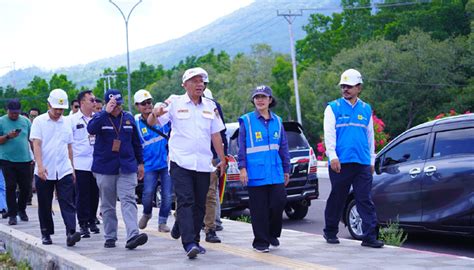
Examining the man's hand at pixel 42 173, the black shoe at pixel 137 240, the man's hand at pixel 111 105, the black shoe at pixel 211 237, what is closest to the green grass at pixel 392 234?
the black shoe at pixel 211 237

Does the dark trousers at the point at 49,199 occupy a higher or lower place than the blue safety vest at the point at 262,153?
lower

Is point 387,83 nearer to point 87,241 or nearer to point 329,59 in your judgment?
point 329,59

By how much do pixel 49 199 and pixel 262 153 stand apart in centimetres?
298

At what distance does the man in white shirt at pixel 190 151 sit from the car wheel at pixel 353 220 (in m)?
3.07

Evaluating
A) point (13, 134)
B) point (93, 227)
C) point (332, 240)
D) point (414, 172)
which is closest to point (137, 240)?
point (93, 227)

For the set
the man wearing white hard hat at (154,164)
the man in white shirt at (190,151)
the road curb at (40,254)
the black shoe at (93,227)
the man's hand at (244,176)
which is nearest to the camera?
the road curb at (40,254)

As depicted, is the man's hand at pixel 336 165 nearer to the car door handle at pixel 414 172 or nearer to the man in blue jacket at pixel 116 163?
the car door handle at pixel 414 172

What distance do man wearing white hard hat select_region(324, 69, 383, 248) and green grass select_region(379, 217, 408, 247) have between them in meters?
0.82

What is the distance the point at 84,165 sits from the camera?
10.2 m

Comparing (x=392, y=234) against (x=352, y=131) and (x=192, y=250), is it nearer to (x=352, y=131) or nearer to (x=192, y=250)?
(x=352, y=131)

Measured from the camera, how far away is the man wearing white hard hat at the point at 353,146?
876 centimetres

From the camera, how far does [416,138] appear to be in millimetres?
10273

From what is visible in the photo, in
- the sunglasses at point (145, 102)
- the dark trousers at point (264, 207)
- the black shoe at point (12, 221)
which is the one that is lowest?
the black shoe at point (12, 221)

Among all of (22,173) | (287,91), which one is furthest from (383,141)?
(287,91)
